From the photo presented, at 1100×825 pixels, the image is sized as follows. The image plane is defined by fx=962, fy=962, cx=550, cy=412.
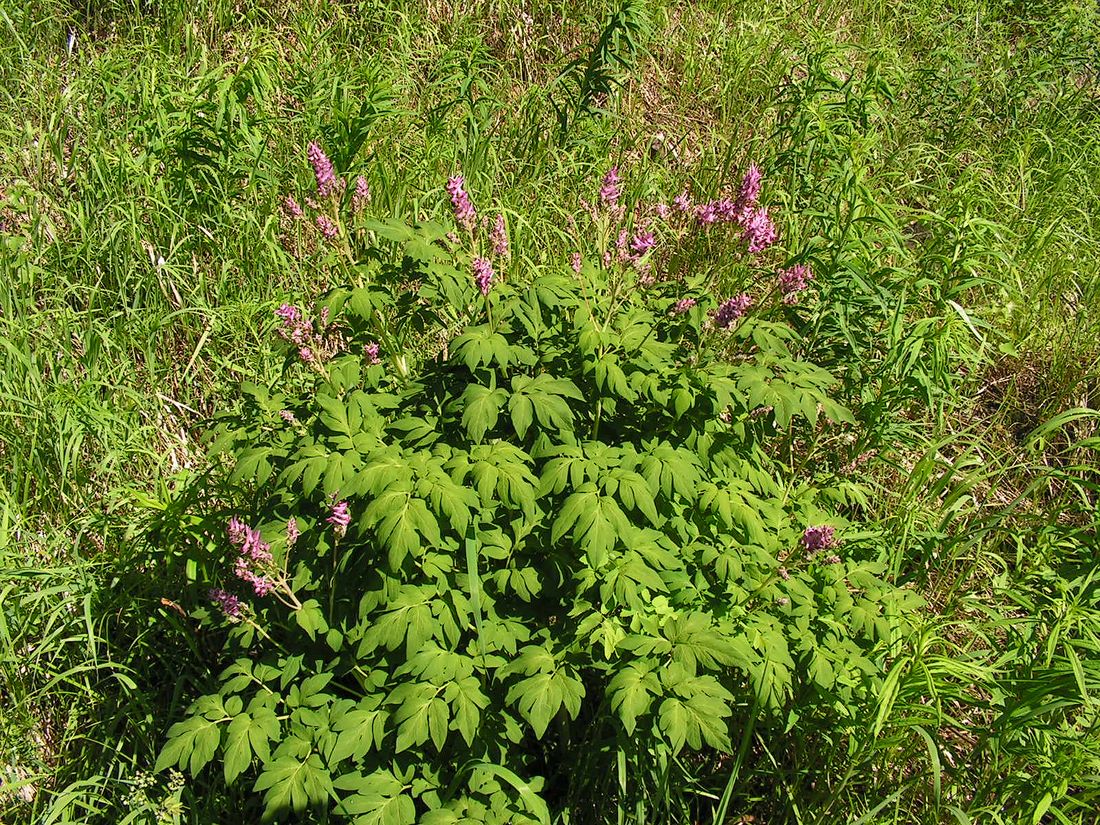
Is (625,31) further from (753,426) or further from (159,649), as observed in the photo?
(159,649)

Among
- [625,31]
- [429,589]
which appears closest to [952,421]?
[625,31]

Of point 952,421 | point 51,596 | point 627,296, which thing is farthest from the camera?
point 952,421

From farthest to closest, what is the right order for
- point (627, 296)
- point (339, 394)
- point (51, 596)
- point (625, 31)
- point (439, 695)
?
point (625, 31), point (51, 596), point (627, 296), point (339, 394), point (439, 695)

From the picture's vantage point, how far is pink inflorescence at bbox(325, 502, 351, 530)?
2.19m

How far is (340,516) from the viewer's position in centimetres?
220

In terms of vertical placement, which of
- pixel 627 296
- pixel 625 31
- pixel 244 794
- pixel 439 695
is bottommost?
pixel 244 794

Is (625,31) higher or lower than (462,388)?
higher

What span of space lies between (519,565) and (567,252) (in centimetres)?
206

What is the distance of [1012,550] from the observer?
352 cm

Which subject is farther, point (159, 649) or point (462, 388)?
point (159, 649)

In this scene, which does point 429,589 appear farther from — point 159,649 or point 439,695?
point 159,649

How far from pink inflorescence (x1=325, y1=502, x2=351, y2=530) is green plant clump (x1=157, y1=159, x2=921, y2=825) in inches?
0.9

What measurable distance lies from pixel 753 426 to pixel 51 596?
2299mm

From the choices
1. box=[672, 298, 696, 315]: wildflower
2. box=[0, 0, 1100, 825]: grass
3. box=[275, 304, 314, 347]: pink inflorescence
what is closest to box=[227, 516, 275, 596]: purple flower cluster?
box=[275, 304, 314, 347]: pink inflorescence
